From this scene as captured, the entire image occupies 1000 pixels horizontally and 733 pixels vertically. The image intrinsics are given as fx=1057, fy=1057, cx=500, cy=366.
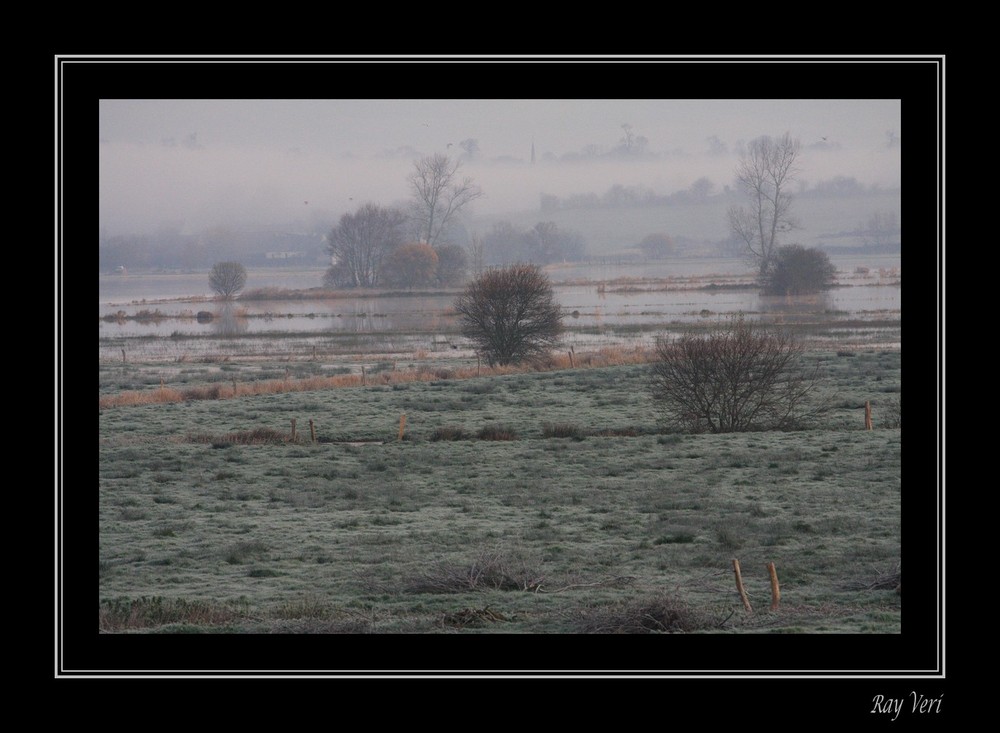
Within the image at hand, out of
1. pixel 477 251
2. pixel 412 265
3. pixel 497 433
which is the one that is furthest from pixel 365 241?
pixel 497 433

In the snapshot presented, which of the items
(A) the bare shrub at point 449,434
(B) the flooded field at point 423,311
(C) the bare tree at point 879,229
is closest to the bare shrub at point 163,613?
(A) the bare shrub at point 449,434

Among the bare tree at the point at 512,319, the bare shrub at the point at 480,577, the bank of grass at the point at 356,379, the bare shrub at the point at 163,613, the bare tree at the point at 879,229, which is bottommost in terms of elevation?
the bare shrub at the point at 163,613

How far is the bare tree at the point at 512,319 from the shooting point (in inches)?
1980

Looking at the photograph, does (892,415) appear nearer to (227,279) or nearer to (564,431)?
(564,431)

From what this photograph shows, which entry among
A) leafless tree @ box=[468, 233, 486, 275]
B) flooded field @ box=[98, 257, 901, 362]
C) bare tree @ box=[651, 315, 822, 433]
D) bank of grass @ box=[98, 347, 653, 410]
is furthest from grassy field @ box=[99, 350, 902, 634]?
leafless tree @ box=[468, 233, 486, 275]

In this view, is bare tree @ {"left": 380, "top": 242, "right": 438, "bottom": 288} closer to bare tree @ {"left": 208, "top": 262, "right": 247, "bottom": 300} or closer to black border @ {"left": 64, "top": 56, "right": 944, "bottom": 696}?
bare tree @ {"left": 208, "top": 262, "right": 247, "bottom": 300}

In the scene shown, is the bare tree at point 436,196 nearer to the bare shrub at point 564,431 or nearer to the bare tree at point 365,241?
the bare tree at point 365,241

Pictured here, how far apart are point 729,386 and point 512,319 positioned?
64.1ft

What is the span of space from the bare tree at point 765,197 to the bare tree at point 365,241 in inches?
1181
